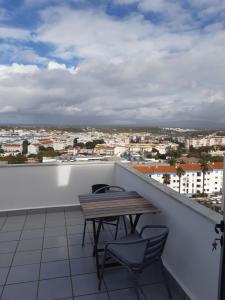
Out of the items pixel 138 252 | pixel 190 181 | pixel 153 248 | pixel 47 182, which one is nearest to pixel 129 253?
pixel 138 252

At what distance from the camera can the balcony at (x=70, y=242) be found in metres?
1.95

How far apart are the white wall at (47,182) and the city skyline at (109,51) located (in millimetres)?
1331

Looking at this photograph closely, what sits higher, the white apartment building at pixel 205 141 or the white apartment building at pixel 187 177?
the white apartment building at pixel 205 141

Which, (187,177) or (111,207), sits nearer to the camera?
(111,207)

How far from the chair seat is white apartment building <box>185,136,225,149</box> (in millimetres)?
1145

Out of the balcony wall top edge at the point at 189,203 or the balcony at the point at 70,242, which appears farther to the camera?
the balcony at the point at 70,242

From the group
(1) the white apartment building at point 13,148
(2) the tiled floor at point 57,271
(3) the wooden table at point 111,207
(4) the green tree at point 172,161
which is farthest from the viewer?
(1) the white apartment building at point 13,148

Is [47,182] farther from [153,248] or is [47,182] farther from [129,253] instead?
[153,248]

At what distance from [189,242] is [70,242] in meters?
1.74

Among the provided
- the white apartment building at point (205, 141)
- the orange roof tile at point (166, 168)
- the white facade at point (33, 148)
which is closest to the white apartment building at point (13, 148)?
the white facade at point (33, 148)

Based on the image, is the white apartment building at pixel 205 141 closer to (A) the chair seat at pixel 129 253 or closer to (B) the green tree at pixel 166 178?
(B) the green tree at pixel 166 178

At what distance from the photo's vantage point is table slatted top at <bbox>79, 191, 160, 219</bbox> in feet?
7.91

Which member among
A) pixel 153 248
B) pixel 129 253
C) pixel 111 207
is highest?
pixel 111 207

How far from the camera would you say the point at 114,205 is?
104 inches
